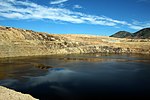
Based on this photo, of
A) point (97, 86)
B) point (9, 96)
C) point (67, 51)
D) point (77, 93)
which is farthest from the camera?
point (67, 51)

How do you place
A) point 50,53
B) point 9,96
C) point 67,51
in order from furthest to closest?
point 67,51 → point 50,53 → point 9,96

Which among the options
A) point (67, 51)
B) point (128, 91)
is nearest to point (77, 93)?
point (128, 91)

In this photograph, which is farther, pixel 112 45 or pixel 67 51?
pixel 112 45

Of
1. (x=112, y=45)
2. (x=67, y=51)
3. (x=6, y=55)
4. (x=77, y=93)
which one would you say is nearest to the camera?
(x=77, y=93)

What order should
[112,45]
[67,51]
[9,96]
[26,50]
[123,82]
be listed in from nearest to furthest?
[9,96] → [123,82] → [26,50] → [67,51] → [112,45]

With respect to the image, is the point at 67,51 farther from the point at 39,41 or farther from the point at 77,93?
the point at 77,93

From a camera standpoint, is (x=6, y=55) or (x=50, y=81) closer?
(x=50, y=81)

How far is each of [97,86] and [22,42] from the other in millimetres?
58891

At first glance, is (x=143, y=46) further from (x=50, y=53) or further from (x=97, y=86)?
(x=97, y=86)

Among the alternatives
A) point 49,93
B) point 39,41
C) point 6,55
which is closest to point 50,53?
point 39,41

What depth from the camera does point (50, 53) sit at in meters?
92.1

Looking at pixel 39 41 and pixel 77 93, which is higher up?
pixel 39 41

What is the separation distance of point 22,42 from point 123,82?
5768 centimetres

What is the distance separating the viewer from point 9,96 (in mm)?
20062
